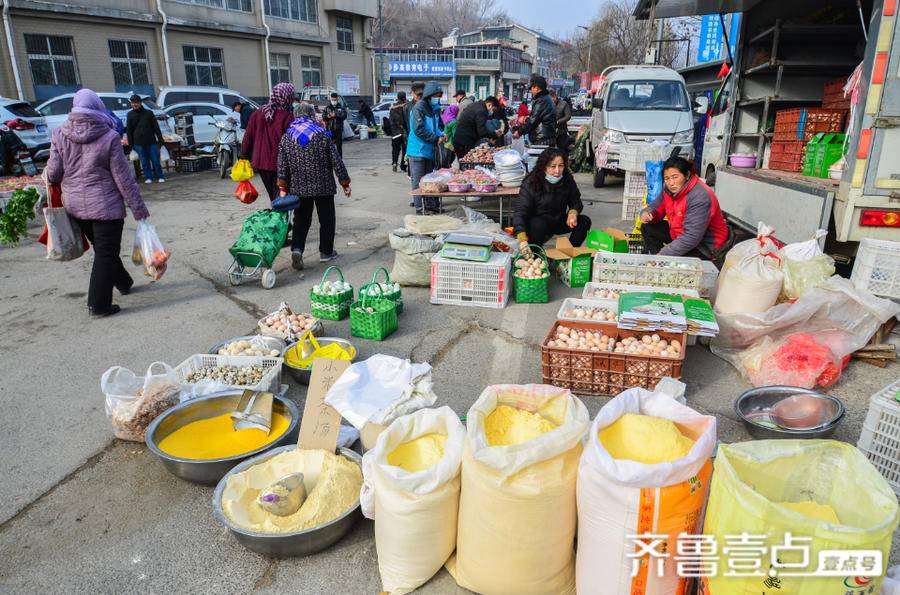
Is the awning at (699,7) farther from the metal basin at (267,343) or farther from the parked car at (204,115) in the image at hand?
the parked car at (204,115)

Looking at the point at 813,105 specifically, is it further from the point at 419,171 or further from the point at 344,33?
the point at 344,33

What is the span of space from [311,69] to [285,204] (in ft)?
89.2

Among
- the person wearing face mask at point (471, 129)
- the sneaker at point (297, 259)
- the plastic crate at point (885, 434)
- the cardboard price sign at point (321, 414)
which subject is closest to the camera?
the plastic crate at point (885, 434)

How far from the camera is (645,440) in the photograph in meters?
2.09

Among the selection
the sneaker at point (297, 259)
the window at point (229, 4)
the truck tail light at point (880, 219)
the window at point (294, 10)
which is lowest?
the sneaker at point (297, 259)

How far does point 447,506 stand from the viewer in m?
2.24

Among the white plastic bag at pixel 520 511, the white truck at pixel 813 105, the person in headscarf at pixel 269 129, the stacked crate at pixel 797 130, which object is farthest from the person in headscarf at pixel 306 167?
the stacked crate at pixel 797 130

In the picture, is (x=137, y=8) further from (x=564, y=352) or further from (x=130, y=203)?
(x=564, y=352)

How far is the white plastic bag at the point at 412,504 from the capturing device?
2178 millimetres

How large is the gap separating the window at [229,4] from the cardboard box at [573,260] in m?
22.8

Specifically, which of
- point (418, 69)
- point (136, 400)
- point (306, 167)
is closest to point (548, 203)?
point (306, 167)

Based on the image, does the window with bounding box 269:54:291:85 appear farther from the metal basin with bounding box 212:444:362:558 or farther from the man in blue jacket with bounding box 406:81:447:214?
the metal basin with bounding box 212:444:362:558

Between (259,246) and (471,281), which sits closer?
(471,281)

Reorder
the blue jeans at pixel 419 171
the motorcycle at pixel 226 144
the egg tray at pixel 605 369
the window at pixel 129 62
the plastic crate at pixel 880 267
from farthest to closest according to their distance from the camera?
the window at pixel 129 62
the motorcycle at pixel 226 144
the blue jeans at pixel 419 171
the plastic crate at pixel 880 267
the egg tray at pixel 605 369
